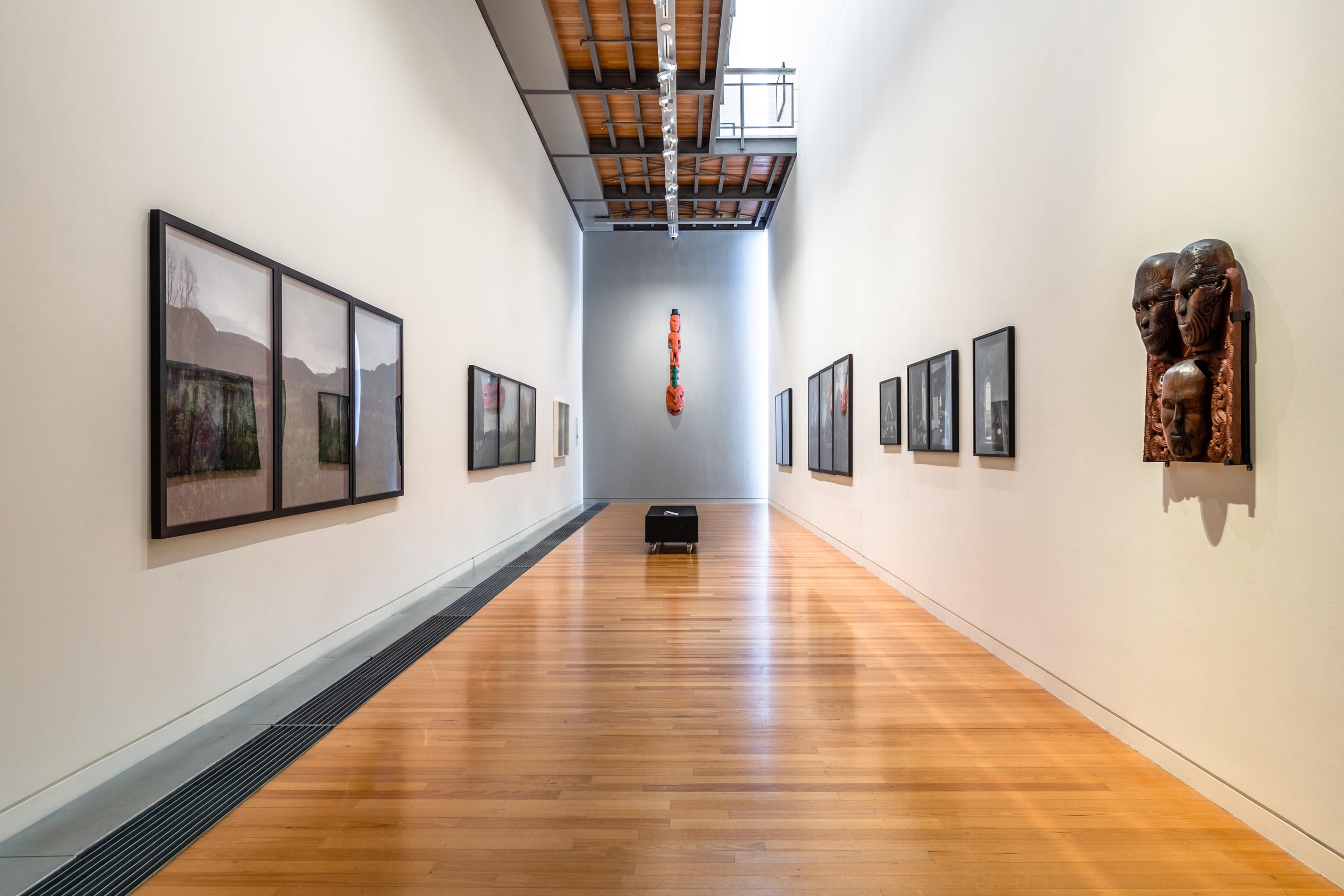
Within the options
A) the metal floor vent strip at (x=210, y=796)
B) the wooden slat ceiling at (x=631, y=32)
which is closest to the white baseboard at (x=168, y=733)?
the metal floor vent strip at (x=210, y=796)

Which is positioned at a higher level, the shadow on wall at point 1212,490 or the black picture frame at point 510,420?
the black picture frame at point 510,420

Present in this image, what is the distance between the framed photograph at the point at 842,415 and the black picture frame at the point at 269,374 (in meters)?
5.96

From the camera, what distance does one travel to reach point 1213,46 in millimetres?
2992

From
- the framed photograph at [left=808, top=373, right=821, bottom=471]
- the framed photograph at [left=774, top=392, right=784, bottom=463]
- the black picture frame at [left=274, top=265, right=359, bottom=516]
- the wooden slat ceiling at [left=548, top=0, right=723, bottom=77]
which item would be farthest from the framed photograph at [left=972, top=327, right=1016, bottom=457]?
the framed photograph at [left=774, top=392, right=784, bottom=463]

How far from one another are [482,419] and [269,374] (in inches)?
179

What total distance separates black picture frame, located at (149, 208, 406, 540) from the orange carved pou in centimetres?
1346

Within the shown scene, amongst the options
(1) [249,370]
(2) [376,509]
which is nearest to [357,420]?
(2) [376,509]

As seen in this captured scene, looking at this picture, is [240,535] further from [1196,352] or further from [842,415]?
[842,415]

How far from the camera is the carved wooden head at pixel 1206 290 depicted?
2.85 meters

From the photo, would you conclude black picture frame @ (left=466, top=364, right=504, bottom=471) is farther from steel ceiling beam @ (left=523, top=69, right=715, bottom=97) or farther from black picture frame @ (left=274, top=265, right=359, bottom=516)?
steel ceiling beam @ (left=523, top=69, right=715, bottom=97)

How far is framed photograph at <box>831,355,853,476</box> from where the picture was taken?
9.27 metres

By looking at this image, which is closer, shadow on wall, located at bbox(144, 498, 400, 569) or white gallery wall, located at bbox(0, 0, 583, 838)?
white gallery wall, located at bbox(0, 0, 583, 838)

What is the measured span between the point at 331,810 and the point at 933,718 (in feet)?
10.3

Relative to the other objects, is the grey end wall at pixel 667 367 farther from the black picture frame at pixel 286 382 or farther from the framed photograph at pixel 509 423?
the black picture frame at pixel 286 382
